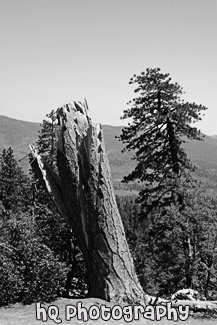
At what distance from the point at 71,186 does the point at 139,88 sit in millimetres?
8546

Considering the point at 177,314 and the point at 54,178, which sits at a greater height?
the point at 54,178

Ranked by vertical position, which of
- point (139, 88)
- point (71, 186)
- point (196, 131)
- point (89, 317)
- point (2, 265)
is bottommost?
point (89, 317)

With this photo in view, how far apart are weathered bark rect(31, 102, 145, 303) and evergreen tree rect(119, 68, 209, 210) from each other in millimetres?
5797

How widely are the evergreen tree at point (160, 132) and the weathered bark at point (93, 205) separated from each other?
5.80 m

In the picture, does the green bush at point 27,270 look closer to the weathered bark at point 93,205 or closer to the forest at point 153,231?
the forest at point 153,231

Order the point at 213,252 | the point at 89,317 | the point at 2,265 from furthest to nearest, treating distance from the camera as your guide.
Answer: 1. the point at 213,252
2. the point at 2,265
3. the point at 89,317

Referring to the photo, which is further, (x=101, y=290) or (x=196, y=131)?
(x=196, y=131)

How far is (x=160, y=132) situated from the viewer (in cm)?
1880

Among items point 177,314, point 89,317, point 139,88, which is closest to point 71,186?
point 89,317

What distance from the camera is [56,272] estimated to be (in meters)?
12.4

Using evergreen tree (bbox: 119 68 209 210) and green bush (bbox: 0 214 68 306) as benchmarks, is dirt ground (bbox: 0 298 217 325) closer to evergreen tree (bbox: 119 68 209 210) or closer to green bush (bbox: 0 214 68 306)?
green bush (bbox: 0 214 68 306)

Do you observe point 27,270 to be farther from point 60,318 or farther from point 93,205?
point 93,205

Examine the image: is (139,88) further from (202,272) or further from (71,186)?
(202,272)

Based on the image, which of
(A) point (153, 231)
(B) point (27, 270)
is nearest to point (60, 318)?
(B) point (27, 270)
